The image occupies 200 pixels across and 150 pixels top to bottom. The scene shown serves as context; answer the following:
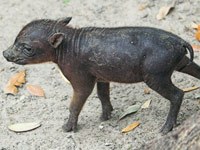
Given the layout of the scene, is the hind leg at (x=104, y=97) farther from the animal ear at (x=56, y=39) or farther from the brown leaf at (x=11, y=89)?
the brown leaf at (x=11, y=89)

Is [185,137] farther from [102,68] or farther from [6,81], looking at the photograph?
[6,81]

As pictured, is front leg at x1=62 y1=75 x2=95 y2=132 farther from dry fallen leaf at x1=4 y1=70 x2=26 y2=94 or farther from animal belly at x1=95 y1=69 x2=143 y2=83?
dry fallen leaf at x1=4 y1=70 x2=26 y2=94

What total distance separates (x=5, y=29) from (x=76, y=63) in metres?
2.31

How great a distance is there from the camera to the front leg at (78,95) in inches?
198

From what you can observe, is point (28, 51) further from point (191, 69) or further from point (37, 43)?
point (191, 69)

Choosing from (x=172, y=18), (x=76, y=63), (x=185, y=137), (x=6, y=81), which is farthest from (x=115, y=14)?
(x=185, y=137)

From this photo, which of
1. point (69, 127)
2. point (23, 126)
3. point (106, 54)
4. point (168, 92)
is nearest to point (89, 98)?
point (69, 127)

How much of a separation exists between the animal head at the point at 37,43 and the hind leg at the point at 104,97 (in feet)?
1.95

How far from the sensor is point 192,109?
540 cm

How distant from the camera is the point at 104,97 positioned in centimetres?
538

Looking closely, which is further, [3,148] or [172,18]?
[172,18]

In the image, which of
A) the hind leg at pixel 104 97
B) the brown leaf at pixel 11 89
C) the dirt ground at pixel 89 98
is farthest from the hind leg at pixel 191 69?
the brown leaf at pixel 11 89

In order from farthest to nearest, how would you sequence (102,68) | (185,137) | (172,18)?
(172,18) → (102,68) → (185,137)

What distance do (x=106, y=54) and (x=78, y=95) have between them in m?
0.52
